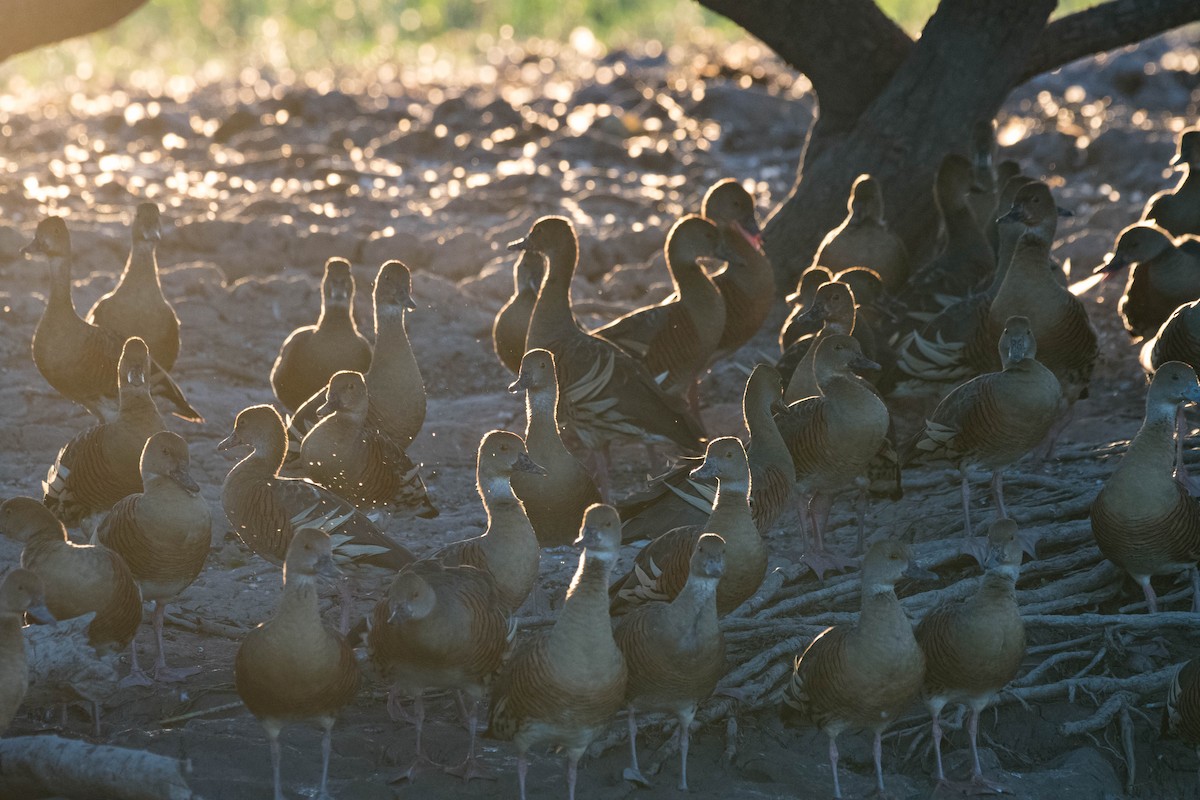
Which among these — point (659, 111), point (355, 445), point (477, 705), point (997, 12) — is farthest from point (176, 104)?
point (477, 705)

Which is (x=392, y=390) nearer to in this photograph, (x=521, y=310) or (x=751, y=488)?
(x=521, y=310)

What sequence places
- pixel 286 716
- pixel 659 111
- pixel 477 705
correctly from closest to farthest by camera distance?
pixel 286 716 < pixel 477 705 < pixel 659 111

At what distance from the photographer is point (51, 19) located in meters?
10.3

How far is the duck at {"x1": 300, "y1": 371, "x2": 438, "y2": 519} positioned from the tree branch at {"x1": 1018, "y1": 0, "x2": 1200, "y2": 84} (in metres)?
5.94

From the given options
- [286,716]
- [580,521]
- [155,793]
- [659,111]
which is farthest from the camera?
[659,111]

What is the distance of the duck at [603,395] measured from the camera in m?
8.90

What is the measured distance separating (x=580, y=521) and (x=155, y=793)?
2.75 m

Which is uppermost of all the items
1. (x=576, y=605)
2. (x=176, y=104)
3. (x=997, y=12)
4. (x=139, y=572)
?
(x=997, y=12)

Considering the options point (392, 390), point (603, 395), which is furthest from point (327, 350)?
point (603, 395)

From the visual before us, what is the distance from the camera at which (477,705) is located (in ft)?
22.2

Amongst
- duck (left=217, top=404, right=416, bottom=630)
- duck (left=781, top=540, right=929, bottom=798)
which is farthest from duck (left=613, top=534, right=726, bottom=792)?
duck (left=217, top=404, right=416, bottom=630)

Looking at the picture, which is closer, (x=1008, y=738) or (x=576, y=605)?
(x=576, y=605)

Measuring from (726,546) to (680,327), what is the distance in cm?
313

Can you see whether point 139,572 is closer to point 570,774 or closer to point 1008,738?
point 570,774
